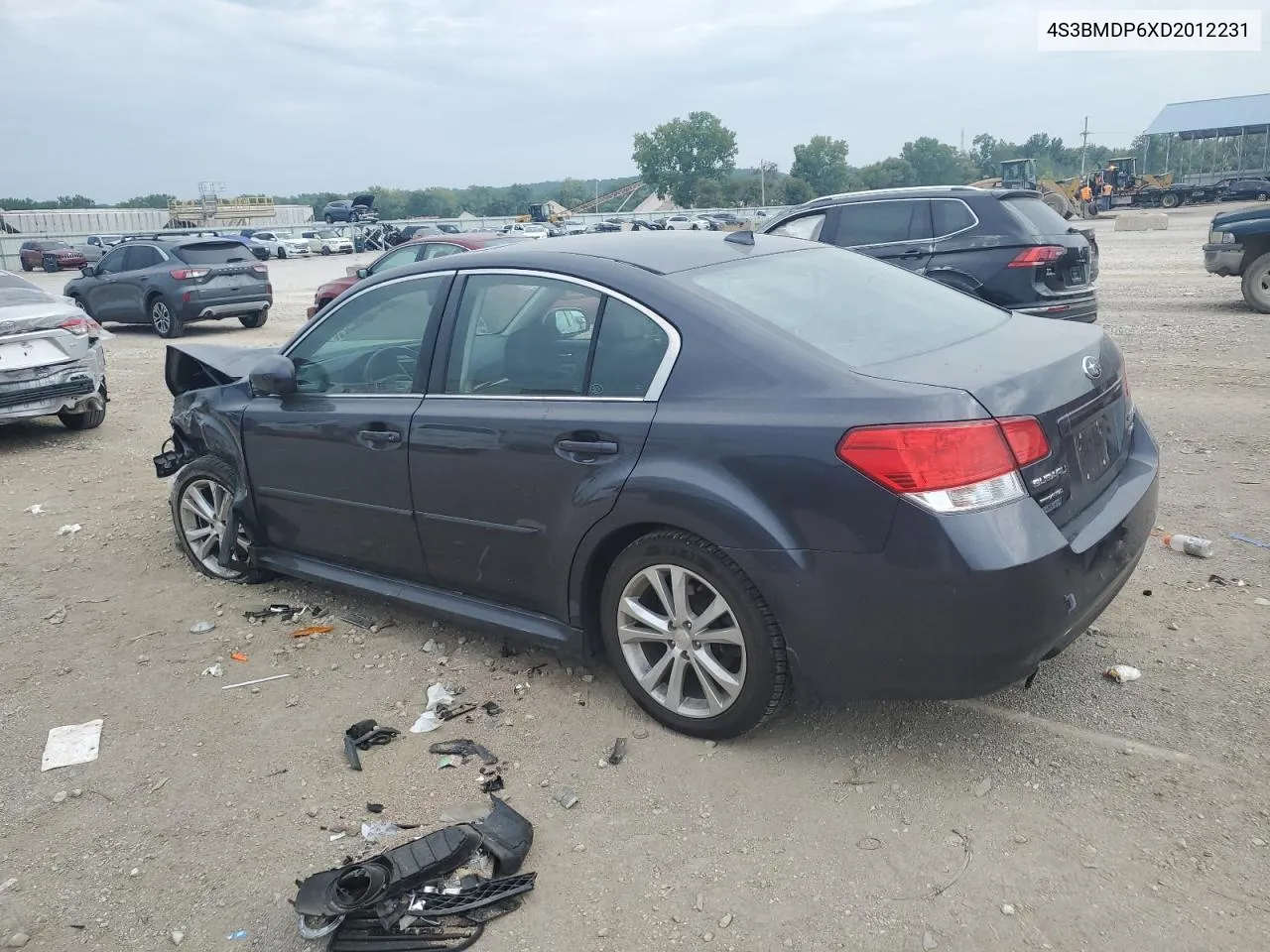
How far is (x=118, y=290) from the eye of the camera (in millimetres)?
17859

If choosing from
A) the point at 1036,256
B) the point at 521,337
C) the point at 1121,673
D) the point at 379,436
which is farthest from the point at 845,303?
the point at 1036,256

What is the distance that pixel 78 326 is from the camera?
890 centimetres

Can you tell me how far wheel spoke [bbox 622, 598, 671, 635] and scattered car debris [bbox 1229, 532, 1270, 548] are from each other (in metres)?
3.27

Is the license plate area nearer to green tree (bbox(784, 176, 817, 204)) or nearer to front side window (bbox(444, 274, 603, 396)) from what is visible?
front side window (bbox(444, 274, 603, 396))

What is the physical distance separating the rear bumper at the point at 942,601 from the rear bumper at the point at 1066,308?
21.6 feet

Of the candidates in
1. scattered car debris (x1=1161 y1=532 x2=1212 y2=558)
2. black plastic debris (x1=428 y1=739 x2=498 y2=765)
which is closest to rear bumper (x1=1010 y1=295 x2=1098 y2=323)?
scattered car debris (x1=1161 y1=532 x2=1212 y2=558)

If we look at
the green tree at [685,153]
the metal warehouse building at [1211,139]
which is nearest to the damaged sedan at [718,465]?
the metal warehouse building at [1211,139]

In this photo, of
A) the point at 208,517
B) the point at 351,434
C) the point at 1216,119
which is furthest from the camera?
the point at 1216,119

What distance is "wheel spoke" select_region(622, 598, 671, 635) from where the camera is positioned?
3465 mm

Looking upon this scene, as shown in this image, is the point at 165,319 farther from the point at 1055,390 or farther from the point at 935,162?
the point at 935,162

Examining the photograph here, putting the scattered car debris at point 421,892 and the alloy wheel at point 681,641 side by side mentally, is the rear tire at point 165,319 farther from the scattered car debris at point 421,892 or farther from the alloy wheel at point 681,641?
the scattered car debris at point 421,892

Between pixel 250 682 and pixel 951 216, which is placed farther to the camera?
pixel 951 216

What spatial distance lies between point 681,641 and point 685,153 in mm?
125970

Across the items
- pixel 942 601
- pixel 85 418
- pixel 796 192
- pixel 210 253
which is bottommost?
pixel 85 418
